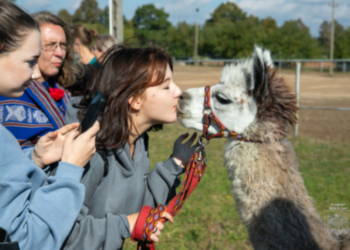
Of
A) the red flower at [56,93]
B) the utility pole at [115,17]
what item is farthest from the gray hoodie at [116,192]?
the utility pole at [115,17]

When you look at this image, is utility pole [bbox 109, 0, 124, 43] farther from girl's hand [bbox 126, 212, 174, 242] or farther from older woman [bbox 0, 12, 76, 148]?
girl's hand [bbox 126, 212, 174, 242]

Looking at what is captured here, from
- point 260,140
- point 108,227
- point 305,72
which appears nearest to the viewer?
point 108,227

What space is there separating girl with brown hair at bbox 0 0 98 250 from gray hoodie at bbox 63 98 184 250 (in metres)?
0.21

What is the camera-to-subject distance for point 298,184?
5.50 ft

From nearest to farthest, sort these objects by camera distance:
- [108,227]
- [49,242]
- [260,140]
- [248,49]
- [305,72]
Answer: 1. [49,242]
2. [108,227]
3. [260,140]
4. [305,72]
5. [248,49]

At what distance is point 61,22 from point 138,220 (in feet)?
4.79

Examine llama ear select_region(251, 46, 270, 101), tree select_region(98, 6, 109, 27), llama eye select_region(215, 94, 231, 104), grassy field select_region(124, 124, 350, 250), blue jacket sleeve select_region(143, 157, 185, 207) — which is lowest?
grassy field select_region(124, 124, 350, 250)

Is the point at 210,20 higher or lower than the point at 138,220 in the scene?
higher

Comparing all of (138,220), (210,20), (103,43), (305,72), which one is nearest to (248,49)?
(305,72)

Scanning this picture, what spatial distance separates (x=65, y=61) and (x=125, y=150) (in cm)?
108

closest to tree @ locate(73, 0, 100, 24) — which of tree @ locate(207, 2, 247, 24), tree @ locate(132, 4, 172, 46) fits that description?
tree @ locate(132, 4, 172, 46)

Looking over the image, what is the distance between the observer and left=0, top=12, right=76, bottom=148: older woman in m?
1.47

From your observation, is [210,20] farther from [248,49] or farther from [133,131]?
[133,131]

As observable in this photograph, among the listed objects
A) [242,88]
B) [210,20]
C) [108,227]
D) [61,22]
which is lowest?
[108,227]
